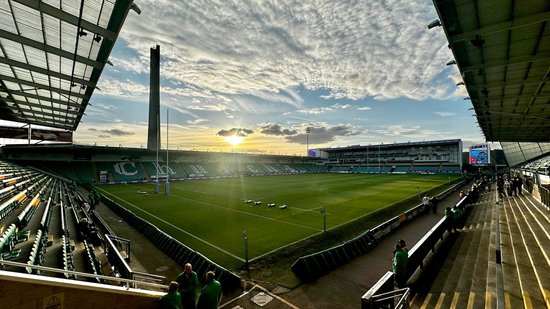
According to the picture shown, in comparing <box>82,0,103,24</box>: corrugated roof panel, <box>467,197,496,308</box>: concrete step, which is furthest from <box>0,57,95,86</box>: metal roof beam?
<box>467,197,496,308</box>: concrete step

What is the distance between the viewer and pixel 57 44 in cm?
1117

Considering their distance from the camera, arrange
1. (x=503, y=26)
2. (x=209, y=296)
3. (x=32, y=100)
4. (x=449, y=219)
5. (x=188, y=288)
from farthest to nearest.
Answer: (x=32, y=100) → (x=449, y=219) → (x=503, y=26) → (x=188, y=288) → (x=209, y=296)

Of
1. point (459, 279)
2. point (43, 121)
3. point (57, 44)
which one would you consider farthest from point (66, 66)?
point (43, 121)

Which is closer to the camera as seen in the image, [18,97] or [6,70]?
[6,70]

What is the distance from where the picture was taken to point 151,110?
66.9 metres

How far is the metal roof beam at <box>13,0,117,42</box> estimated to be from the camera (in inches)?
324

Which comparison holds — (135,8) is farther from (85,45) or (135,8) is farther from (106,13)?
(85,45)

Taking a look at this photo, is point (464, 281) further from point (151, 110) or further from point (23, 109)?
point (151, 110)

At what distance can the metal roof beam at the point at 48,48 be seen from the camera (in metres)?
10.0

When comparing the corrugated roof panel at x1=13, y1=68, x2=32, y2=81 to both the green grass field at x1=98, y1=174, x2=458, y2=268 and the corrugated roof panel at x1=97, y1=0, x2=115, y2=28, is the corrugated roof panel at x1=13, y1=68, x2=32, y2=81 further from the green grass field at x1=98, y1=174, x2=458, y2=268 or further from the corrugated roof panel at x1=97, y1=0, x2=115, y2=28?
the green grass field at x1=98, y1=174, x2=458, y2=268

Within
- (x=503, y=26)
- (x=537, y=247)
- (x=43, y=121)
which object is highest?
(x=503, y=26)

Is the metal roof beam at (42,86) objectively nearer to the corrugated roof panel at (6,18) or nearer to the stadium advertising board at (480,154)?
the corrugated roof panel at (6,18)

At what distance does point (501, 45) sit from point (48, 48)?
19.0 meters

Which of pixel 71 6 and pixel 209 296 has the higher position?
pixel 71 6
